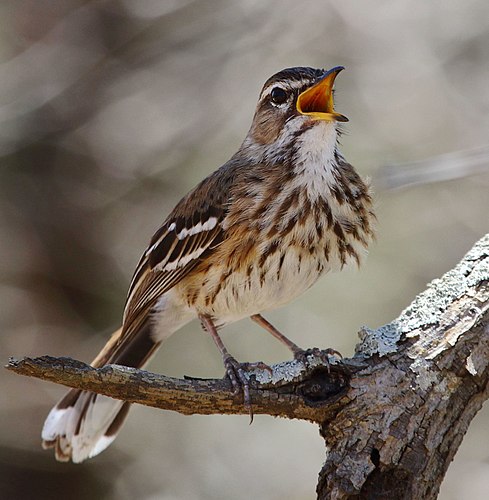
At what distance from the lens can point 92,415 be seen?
658 cm

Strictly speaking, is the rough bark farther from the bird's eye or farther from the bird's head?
the bird's eye

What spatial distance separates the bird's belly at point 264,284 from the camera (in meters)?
5.74

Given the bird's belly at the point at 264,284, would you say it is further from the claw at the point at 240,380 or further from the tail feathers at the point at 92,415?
the tail feathers at the point at 92,415

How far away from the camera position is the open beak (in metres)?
5.84

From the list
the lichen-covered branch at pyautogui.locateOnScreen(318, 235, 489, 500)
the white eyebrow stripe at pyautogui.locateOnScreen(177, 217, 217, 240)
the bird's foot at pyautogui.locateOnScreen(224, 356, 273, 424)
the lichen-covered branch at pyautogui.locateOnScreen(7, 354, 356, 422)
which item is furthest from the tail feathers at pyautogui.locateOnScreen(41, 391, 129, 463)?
the lichen-covered branch at pyautogui.locateOnScreen(318, 235, 489, 500)

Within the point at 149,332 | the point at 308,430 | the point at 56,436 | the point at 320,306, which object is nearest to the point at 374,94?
the point at 320,306

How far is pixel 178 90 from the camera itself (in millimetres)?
9547

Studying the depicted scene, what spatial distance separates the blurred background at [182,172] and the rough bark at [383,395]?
3.85 metres

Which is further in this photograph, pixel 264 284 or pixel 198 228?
pixel 198 228

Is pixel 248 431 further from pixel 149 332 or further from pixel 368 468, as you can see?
pixel 368 468

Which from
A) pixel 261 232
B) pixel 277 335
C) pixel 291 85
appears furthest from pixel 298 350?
A: pixel 291 85

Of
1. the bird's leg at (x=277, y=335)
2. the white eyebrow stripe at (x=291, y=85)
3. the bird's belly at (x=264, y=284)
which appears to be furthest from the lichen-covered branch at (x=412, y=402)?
the white eyebrow stripe at (x=291, y=85)

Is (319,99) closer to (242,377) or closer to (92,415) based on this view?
(242,377)

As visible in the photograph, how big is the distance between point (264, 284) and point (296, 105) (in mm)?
1191
